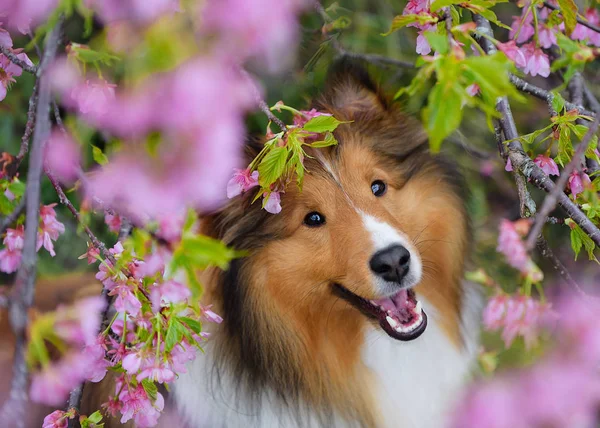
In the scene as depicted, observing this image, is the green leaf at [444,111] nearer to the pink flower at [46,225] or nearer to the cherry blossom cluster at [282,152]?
the cherry blossom cluster at [282,152]

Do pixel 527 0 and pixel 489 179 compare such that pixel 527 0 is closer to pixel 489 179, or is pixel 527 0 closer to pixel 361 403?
pixel 361 403

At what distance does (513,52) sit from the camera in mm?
1533

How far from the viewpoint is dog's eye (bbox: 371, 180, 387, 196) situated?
6.72 feet

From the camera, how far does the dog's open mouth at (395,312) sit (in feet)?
6.40

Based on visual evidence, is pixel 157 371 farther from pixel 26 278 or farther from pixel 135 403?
pixel 26 278

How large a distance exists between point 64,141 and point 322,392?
129 centimetres

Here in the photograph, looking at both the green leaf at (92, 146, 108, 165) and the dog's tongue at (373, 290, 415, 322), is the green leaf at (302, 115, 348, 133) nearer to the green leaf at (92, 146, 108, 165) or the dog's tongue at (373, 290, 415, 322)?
the green leaf at (92, 146, 108, 165)

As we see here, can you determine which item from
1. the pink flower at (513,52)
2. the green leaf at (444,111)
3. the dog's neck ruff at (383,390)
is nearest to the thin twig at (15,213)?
the green leaf at (444,111)

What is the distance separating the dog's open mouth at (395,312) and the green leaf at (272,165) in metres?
0.59

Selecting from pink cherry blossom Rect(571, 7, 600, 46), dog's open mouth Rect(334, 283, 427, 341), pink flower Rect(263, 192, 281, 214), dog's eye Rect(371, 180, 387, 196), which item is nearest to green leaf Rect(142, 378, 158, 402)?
pink flower Rect(263, 192, 281, 214)

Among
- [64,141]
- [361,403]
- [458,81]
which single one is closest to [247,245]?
[361,403]

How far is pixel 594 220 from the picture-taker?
1664 mm

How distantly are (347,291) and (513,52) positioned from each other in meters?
0.85

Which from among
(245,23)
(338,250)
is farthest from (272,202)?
(245,23)
